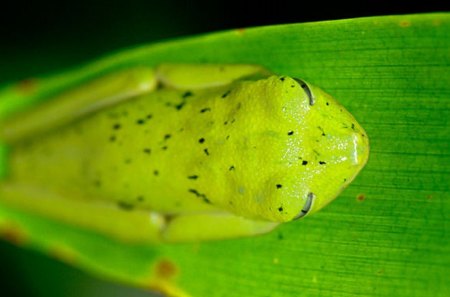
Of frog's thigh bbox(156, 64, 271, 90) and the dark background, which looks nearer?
frog's thigh bbox(156, 64, 271, 90)

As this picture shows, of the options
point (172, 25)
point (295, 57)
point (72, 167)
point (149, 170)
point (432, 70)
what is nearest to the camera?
point (432, 70)

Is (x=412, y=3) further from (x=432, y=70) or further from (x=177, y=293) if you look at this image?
(x=177, y=293)

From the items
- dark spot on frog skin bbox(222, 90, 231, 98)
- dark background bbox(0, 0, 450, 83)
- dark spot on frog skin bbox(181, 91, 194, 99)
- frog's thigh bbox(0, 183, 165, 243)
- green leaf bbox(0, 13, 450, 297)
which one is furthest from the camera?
dark background bbox(0, 0, 450, 83)

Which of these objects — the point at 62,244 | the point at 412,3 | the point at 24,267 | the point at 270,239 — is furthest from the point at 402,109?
the point at 24,267

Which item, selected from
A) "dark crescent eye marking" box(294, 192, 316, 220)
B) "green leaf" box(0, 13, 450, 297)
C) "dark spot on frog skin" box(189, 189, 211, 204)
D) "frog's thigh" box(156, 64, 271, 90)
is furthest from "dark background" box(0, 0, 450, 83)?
"dark crescent eye marking" box(294, 192, 316, 220)

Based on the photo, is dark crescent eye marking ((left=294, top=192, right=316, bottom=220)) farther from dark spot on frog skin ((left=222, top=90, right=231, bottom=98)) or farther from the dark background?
the dark background

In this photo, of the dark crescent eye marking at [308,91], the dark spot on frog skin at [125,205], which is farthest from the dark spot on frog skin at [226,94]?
the dark spot on frog skin at [125,205]
